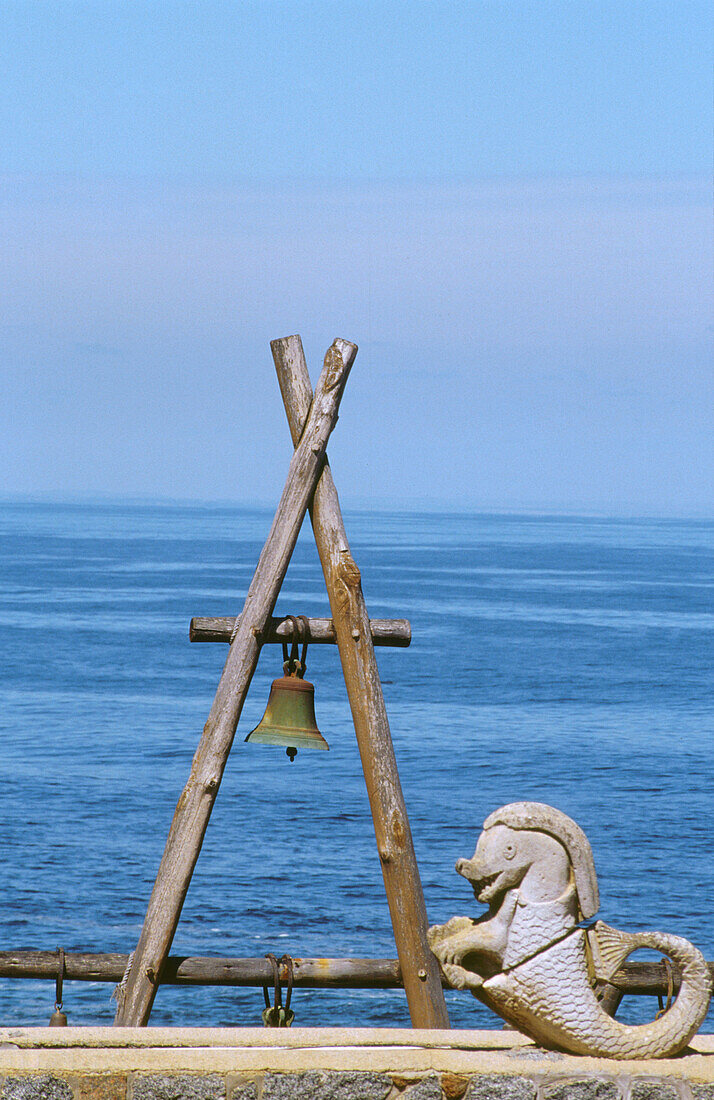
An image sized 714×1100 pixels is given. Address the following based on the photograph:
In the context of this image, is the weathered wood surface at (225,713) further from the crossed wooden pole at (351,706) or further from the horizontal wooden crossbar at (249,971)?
the horizontal wooden crossbar at (249,971)

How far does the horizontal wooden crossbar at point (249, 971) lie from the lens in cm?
677

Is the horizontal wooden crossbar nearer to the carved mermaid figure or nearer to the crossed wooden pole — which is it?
the crossed wooden pole

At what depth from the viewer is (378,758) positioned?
6938mm

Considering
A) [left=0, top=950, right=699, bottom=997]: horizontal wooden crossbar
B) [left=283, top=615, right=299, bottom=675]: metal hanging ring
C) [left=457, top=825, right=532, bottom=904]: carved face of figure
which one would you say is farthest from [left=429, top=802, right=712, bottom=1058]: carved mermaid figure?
[left=283, top=615, right=299, bottom=675]: metal hanging ring

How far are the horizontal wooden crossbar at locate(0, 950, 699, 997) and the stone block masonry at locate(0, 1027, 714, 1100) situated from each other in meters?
1.45

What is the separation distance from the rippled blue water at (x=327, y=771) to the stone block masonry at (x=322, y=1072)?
12.7 meters

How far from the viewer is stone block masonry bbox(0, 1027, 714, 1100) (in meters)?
5.08

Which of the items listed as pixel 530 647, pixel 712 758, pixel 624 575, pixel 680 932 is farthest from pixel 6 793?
pixel 624 575

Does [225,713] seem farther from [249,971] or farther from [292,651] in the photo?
[249,971]

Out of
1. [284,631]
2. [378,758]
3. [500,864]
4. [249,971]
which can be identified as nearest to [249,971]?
[249,971]

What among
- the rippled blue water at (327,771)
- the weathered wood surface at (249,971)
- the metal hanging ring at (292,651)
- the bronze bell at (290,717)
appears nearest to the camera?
the weathered wood surface at (249,971)

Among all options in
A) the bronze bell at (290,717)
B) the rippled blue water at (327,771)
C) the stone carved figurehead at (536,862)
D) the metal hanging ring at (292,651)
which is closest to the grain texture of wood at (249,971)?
the bronze bell at (290,717)

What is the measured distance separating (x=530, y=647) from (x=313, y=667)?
1100 cm

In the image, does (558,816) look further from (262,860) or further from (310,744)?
(262,860)
